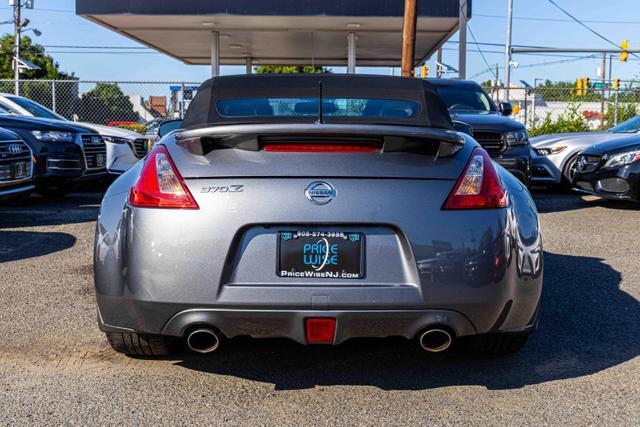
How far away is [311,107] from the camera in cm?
414

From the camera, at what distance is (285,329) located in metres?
3.11

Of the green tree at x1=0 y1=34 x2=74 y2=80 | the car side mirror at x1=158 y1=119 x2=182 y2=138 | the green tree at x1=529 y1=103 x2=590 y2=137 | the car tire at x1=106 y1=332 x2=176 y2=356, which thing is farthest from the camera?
the green tree at x1=0 y1=34 x2=74 y2=80

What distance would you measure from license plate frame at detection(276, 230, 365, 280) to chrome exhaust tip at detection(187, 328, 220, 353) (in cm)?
43

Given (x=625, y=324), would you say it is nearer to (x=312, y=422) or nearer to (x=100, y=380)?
(x=312, y=422)

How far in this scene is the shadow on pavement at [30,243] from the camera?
667 cm

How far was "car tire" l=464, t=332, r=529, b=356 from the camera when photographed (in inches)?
144

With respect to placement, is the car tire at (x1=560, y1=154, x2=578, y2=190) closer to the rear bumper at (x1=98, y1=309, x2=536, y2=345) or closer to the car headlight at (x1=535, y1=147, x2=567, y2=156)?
the car headlight at (x1=535, y1=147, x2=567, y2=156)

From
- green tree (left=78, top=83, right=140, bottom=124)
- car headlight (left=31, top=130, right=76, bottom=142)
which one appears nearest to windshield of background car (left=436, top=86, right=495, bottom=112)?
car headlight (left=31, top=130, right=76, bottom=142)

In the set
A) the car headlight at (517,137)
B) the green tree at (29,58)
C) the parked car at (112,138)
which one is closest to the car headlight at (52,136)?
the parked car at (112,138)


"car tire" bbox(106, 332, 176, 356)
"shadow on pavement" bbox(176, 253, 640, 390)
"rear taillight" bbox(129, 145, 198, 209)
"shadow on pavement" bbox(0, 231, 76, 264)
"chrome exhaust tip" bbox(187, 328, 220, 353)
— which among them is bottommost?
"shadow on pavement" bbox(0, 231, 76, 264)

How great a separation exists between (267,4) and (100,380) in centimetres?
1753

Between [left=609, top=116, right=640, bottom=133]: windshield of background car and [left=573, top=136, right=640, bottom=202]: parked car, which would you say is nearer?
[left=573, top=136, right=640, bottom=202]: parked car

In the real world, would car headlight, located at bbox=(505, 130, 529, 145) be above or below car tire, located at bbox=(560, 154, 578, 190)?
above

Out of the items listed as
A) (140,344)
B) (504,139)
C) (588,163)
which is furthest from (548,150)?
(140,344)
